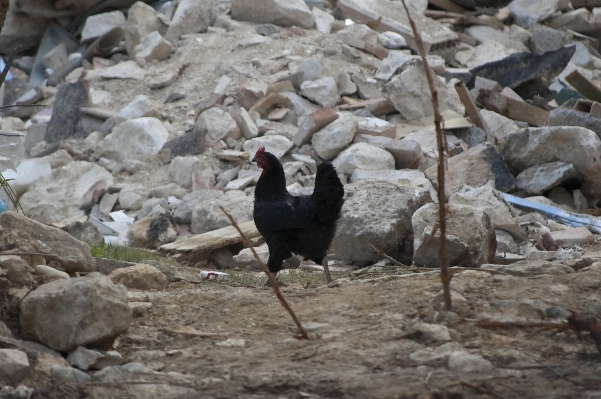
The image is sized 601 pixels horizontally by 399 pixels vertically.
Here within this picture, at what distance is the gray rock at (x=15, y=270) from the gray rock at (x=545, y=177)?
714cm

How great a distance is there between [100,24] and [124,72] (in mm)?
1881

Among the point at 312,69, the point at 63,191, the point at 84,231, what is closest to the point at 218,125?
the point at 312,69

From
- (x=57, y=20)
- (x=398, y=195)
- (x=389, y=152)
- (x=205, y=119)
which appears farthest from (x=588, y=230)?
(x=57, y=20)

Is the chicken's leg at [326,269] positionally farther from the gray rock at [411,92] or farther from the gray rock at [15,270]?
the gray rock at [411,92]

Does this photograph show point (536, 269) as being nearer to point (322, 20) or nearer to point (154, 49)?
point (154, 49)

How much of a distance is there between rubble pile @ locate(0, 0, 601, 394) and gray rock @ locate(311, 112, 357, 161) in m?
0.03

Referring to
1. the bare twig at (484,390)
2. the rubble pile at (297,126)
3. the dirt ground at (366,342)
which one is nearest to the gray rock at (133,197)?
the rubble pile at (297,126)

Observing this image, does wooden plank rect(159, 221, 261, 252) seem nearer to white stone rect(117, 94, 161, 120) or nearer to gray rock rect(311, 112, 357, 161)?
gray rock rect(311, 112, 357, 161)

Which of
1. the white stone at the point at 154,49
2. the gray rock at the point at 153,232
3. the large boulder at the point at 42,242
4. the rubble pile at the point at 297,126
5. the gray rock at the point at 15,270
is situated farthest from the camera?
the white stone at the point at 154,49

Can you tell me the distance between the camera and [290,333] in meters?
3.75

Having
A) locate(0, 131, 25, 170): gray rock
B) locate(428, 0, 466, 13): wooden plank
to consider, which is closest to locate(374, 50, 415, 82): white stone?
locate(428, 0, 466, 13): wooden plank

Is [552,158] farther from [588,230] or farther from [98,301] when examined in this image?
[98,301]

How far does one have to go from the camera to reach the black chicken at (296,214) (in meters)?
6.12

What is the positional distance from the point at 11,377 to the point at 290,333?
1273 mm
